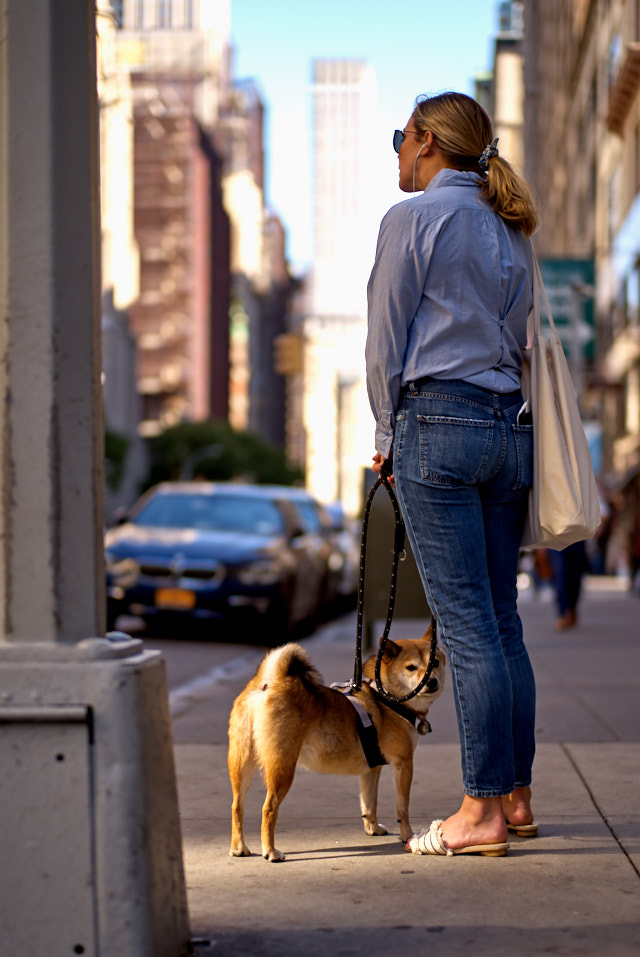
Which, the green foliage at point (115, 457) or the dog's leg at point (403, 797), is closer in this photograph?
the dog's leg at point (403, 797)

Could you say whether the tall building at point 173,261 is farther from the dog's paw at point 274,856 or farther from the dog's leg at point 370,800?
the dog's paw at point 274,856

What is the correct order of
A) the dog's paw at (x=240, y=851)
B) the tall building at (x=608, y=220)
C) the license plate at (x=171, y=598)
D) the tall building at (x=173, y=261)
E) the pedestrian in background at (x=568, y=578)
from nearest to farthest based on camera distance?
the dog's paw at (x=240, y=851), the license plate at (x=171, y=598), the pedestrian in background at (x=568, y=578), the tall building at (x=608, y=220), the tall building at (x=173, y=261)

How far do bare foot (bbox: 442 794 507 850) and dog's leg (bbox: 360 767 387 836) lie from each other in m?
0.38

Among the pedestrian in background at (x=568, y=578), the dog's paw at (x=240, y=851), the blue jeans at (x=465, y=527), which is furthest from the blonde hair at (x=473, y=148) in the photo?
the pedestrian in background at (x=568, y=578)

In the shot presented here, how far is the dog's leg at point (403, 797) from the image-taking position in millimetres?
4055

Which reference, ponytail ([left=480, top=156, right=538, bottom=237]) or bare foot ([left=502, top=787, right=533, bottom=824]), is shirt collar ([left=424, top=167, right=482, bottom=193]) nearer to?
ponytail ([left=480, top=156, right=538, bottom=237])

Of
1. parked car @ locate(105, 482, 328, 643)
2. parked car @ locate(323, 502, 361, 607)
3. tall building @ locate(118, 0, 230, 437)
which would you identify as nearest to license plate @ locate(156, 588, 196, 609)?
parked car @ locate(105, 482, 328, 643)

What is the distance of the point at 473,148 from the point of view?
4.09m

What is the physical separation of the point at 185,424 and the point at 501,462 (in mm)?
105471

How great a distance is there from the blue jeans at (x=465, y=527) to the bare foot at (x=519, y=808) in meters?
0.27

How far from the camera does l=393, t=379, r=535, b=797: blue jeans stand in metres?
3.81

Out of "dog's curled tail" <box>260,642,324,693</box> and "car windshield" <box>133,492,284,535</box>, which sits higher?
"dog's curled tail" <box>260,642,324,693</box>

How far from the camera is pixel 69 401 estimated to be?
2838mm

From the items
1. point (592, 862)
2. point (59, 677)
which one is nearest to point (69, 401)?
point (59, 677)
